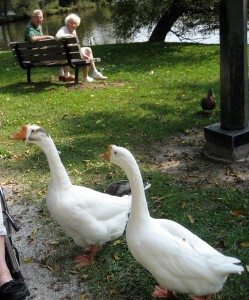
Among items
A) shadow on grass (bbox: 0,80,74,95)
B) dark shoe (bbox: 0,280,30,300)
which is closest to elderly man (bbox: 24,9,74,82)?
shadow on grass (bbox: 0,80,74,95)

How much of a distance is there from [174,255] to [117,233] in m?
1.00

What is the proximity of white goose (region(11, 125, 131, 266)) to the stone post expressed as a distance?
198 cm

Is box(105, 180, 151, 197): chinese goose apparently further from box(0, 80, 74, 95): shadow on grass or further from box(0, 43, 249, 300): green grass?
box(0, 80, 74, 95): shadow on grass

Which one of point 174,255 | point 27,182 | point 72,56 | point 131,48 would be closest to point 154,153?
point 27,182

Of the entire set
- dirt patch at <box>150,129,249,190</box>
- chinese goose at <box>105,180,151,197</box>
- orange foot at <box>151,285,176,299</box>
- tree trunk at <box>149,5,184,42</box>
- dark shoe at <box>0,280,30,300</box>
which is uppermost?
dark shoe at <box>0,280,30,300</box>

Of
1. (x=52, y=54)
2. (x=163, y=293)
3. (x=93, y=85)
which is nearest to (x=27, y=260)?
(x=163, y=293)

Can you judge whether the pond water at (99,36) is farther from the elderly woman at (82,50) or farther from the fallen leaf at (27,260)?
the fallen leaf at (27,260)

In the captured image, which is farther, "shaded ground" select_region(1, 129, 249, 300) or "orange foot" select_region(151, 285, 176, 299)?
"shaded ground" select_region(1, 129, 249, 300)

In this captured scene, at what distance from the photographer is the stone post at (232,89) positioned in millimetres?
4992

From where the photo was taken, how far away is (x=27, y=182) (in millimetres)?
5352

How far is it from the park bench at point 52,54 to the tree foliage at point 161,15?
27.7 ft

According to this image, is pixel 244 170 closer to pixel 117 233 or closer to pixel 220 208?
pixel 220 208

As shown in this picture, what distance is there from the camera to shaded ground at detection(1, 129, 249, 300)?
351cm

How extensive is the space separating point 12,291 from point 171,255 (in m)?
1.06
